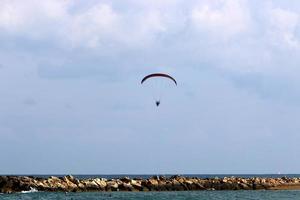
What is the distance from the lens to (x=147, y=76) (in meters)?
53.9

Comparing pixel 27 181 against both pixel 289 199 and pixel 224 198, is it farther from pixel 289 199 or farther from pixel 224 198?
pixel 289 199

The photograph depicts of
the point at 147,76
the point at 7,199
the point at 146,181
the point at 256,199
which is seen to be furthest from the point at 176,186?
the point at 147,76

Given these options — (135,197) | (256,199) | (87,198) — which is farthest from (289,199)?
(87,198)

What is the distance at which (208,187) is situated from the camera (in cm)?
8069

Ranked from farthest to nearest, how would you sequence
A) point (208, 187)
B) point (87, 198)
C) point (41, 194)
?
point (208, 187) < point (41, 194) < point (87, 198)

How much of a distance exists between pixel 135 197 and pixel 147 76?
13994 millimetres

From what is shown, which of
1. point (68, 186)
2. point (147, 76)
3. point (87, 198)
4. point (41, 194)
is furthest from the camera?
point (68, 186)

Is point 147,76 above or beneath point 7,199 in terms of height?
above

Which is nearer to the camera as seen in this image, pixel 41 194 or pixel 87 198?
pixel 87 198

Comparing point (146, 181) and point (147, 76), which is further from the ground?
point (147, 76)

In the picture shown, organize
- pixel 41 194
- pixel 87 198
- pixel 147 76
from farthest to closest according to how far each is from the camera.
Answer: pixel 41 194, pixel 87 198, pixel 147 76

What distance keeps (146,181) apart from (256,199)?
60.0 ft

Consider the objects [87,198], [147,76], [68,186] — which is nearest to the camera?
[147,76]

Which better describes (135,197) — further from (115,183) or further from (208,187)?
(208,187)
